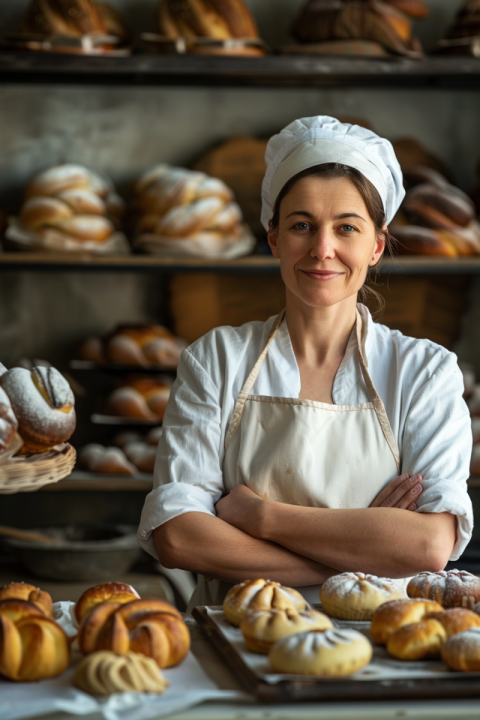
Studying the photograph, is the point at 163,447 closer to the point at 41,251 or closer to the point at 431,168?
the point at 41,251

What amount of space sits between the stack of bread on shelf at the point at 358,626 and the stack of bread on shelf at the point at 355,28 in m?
1.94

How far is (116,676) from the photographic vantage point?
0.79 m

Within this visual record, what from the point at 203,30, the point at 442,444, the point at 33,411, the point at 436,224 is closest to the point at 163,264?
the point at 203,30

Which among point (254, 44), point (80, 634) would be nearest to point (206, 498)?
point (80, 634)

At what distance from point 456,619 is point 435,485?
45 cm

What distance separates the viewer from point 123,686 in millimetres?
792

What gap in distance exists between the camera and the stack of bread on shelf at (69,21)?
249 cm

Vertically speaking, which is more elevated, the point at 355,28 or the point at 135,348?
the point at 355,28

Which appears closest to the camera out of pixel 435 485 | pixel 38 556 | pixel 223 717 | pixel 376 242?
pixel 223 717

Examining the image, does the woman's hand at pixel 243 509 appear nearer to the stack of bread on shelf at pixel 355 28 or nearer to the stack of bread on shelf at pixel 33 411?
the stack of bread on shelf at pixel 33 411

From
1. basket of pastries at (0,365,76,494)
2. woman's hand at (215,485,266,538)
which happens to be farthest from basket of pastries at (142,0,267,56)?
basket of pastries at (0,365,76,494)

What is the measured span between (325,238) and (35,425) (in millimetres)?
628

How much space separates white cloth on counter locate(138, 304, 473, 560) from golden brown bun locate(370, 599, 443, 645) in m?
0.36

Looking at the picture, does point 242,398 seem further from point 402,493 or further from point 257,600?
point 257,600
